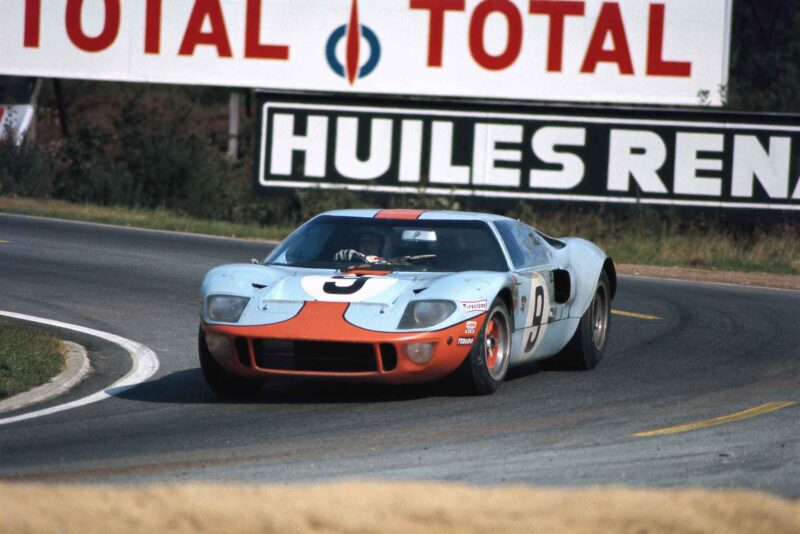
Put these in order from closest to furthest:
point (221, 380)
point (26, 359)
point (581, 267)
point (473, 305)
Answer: point (473, 305), point (221, 380), point (26, 359), point (581, 267)

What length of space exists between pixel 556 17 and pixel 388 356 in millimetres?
21517

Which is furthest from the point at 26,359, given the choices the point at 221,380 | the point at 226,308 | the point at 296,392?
the point at 296,392

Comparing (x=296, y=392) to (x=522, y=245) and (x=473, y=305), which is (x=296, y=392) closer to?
(x=473, y=305)

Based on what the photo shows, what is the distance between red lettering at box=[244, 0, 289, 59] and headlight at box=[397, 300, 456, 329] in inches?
828

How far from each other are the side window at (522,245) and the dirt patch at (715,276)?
311 inches

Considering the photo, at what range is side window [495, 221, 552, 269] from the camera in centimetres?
928

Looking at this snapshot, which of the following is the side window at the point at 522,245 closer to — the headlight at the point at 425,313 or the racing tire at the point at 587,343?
the racing tire at the point at 587,343

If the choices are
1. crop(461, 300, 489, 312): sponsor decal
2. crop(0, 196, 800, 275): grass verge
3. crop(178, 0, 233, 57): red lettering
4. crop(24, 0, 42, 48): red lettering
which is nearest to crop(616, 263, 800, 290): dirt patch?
crop(0, 196, 800, 275): grass verge

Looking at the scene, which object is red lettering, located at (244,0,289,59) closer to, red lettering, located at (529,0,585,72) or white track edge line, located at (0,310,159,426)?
red lettering, located at (529,0,585,72)

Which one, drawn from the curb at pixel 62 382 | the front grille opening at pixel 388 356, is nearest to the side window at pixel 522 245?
the front grille opening at pixel 388 356

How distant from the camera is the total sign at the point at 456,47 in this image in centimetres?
2830

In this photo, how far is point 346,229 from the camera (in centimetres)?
936

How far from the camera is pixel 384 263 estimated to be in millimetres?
8938

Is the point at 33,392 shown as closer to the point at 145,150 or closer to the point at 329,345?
the point at 329,345
